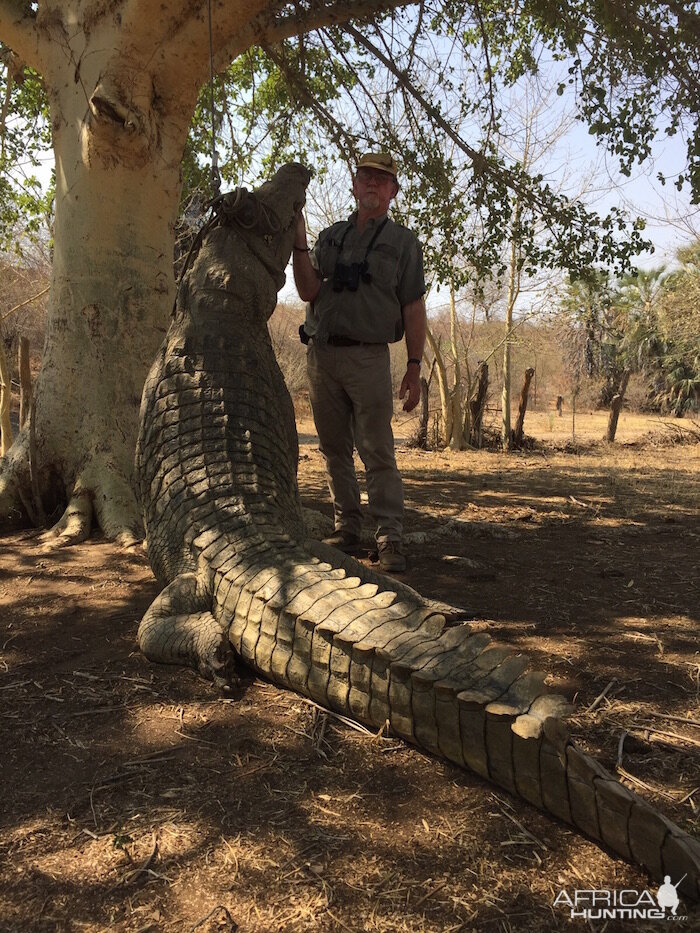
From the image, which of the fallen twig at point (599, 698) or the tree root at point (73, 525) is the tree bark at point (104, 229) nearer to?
the tree root at point (73, 525)

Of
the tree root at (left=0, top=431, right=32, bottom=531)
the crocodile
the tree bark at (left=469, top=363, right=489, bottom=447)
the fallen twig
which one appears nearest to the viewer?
the crocodile

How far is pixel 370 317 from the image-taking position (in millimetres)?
3887

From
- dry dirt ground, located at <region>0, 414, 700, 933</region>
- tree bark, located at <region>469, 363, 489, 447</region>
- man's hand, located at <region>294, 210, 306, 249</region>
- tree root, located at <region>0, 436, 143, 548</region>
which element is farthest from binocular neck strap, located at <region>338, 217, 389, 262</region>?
tree bark, located at <region>469, 363, 489, 447</region>

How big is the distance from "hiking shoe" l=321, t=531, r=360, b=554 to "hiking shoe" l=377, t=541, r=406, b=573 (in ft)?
1.10

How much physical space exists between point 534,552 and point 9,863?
11.4 feet

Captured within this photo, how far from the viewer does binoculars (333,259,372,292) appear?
3.85m

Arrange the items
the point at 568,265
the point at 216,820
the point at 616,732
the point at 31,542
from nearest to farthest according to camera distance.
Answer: the point at 216,820, the point at 616,732, the point at 31,542, the point at 568,265

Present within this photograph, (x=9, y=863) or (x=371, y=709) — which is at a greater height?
(x=371, y=709)

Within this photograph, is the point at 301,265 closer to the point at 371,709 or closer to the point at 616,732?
the point at 371,709

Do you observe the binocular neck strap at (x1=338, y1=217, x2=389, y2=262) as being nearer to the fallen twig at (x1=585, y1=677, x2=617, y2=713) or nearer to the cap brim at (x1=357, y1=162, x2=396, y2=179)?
the cap brim at (x1=357, y1=162, x2=396, y2=179)

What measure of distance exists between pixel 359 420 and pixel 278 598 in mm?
1938

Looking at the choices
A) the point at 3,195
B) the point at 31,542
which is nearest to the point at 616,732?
the point at 31,542

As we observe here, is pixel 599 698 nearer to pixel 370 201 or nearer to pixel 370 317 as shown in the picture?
pixel 370 317

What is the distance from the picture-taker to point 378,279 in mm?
3854
